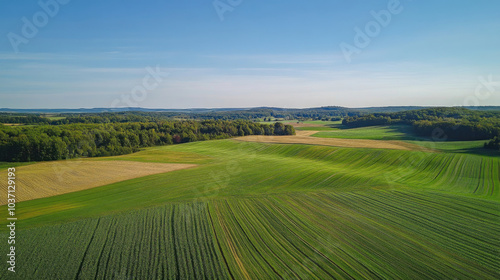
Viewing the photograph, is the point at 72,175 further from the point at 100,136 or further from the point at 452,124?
the point at 452,124

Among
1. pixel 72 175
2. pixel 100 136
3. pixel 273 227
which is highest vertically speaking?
pixel 100 136

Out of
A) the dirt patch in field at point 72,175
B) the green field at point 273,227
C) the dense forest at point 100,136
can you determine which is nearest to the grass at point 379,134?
the dense forest at point 100,136

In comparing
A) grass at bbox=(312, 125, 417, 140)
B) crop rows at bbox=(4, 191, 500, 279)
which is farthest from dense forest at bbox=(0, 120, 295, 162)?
crop rows at bbox=(4, 191, 500, 279)

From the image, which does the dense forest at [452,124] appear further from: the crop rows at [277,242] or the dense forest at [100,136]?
the crop rows at [277,242]

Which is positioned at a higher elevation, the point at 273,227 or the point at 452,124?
the point at 452,124

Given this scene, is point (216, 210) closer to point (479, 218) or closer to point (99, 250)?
point (99, 250)

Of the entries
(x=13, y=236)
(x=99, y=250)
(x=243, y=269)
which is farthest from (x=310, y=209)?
(x=13, y=236)

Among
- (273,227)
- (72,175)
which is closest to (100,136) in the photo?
(72,175)
